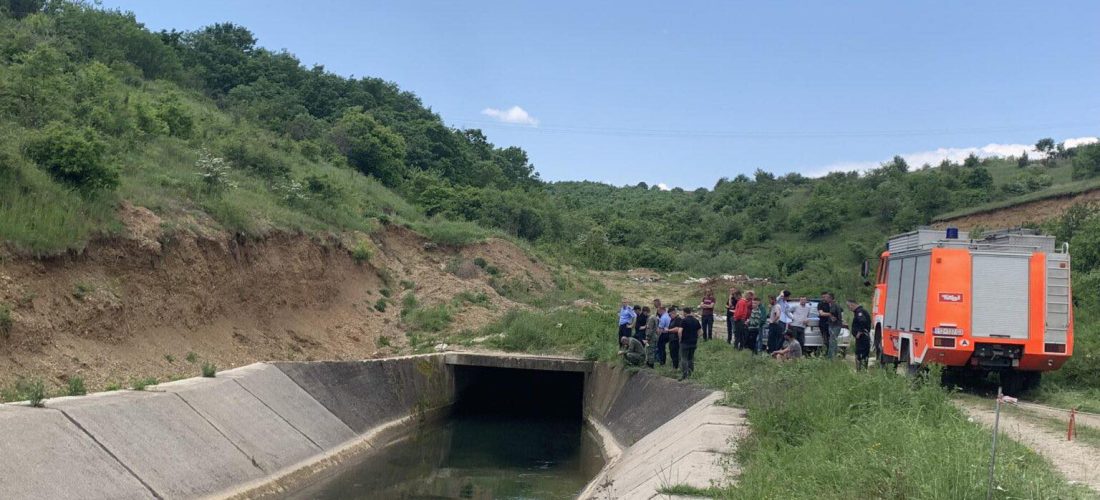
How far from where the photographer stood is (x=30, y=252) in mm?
15570

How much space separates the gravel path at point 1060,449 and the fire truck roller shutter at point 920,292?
10.9ft

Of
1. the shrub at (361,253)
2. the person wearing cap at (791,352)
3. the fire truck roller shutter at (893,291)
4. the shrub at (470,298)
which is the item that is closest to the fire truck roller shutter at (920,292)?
the fire truck roller shutter at (893,291)

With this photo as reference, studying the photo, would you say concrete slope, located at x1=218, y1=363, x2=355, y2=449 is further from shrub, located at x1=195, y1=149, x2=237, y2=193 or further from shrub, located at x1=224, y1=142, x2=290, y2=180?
shrub, located at x1=224, y1=142, x2=290, y2=180

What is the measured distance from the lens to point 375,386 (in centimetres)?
2178

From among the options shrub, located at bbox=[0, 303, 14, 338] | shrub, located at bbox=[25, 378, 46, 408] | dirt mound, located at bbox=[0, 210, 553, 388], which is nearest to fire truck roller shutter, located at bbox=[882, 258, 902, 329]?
dirt mound, located at bbox=[0, 210, 553, 388]

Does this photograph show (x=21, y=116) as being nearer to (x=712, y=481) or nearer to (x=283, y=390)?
(x=283, y=390)

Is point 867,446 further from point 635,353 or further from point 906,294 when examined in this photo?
point 635,353

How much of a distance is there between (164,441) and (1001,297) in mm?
14205

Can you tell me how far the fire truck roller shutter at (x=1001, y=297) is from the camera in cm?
1573

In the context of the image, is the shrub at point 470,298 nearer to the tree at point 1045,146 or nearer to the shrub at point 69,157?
the shrub at point 69,157

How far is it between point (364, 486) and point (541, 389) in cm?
1588

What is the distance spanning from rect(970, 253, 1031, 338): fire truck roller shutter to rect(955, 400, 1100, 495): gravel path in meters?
2.83

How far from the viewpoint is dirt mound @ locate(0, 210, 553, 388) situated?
15.4 m

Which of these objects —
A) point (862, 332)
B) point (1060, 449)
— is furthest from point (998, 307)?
point (1060, 449)
